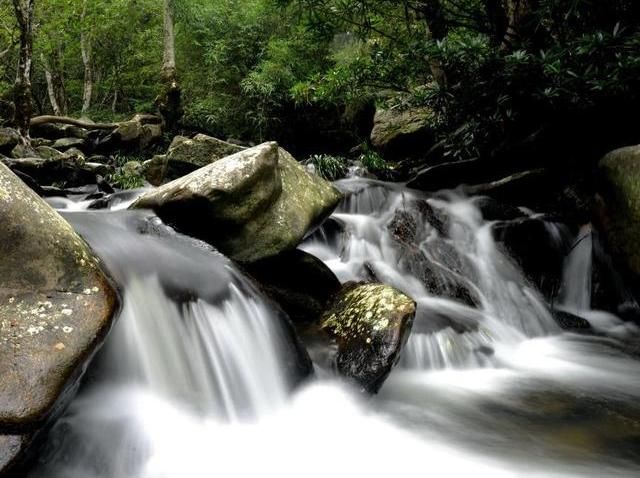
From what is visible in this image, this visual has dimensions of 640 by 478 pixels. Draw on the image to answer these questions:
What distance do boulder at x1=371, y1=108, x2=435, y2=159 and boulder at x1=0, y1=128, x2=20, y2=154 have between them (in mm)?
7647

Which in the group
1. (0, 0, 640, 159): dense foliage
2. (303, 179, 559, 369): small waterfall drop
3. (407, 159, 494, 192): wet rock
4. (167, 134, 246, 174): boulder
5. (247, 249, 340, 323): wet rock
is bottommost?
(303, 179, 559, 369): small waterfall drop

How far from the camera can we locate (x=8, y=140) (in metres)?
10.0

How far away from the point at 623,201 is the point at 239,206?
12.2 feet

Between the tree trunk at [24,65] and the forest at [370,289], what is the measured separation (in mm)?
2897

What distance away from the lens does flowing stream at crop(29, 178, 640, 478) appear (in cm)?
243

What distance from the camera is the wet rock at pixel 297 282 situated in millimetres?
3977

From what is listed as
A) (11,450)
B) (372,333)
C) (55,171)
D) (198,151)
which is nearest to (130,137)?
(55,171)

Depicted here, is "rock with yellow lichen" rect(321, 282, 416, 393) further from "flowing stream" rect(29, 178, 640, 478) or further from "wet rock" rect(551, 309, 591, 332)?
"wet rock" rect(551, 309, 591, 332)

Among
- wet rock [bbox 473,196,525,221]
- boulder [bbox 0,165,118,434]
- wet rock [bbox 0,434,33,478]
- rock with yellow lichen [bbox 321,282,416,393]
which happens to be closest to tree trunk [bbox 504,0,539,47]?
wet rock [bbox 473,196,525,221]

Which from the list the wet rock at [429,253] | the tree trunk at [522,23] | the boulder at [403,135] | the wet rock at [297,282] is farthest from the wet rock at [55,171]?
the tree trunk at [522,23]

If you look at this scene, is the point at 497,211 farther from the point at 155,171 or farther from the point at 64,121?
the point at 64,121

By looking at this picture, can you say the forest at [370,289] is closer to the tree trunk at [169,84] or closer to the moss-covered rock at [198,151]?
the moss-covered rock at [198,151]

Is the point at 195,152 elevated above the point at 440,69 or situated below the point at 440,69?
below

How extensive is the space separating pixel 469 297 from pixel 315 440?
123 inches
